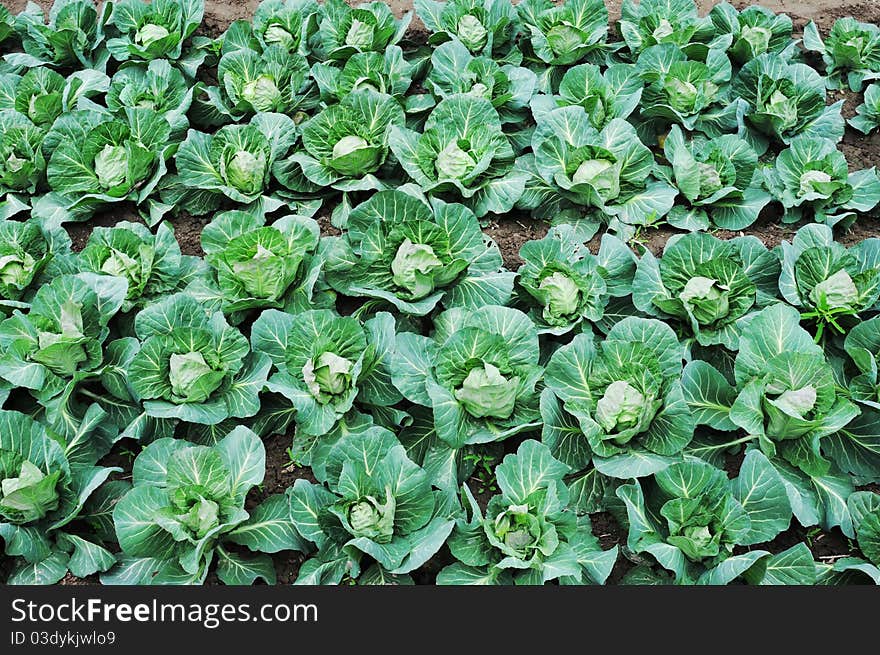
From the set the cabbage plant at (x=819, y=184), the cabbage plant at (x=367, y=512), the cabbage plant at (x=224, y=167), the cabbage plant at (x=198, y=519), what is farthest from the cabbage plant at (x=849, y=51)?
the cabbage plant at (x=198, y=519)

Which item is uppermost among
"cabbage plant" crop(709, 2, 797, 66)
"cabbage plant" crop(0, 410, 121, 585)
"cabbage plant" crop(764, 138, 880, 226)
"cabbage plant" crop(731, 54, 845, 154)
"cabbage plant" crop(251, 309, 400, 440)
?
"cabbage plant" crop(709, 2, 797, 66)

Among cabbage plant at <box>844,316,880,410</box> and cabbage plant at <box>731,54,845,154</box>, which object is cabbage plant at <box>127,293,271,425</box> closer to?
cabbage plant at <box>844,316,880,410</box>

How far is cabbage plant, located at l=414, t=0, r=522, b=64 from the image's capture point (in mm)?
5770

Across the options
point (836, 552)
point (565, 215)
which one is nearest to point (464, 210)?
point (565, 215)

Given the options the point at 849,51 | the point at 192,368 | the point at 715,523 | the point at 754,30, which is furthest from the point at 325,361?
the point at 849,51

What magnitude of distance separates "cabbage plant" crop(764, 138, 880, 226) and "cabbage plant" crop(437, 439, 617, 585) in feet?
7.79

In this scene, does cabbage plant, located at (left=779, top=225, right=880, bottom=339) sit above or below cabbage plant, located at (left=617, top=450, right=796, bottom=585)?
above

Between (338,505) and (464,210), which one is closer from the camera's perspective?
(338,505)

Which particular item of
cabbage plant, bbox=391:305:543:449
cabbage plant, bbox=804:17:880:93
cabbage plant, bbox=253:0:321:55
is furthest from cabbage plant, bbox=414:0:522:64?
cabbage plant, bbox=391:305:543:449

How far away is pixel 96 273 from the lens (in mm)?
4383

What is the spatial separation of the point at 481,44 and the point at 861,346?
10.3 ft

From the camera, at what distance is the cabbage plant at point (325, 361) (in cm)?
380

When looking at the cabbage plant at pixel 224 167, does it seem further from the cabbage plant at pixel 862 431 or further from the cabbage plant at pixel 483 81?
the cabbage plant at pixel 862 431

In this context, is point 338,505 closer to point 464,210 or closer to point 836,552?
point 464,210
